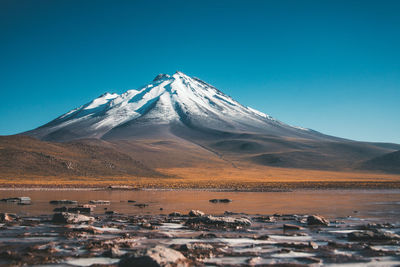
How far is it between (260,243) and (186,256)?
4757 mm

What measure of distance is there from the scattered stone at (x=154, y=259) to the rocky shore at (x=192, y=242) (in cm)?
3

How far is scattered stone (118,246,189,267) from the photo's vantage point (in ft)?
44.6

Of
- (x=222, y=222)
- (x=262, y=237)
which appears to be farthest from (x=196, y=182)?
(x=262, y=237)

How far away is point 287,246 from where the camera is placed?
734 inches

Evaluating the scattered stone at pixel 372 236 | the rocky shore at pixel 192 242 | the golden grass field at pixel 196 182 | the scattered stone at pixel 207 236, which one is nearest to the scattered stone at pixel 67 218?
the rocky shore at pixel 192 242

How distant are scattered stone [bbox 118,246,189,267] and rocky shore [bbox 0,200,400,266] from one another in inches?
1.3

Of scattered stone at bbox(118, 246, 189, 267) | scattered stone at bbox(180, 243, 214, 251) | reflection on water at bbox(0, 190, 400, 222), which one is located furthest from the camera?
reflection on water at bbox(0, 190, 400, 222)

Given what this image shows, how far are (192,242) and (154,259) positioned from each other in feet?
20.4

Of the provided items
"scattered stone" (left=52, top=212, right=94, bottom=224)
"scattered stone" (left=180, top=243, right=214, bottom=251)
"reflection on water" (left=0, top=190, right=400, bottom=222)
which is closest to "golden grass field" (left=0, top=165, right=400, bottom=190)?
"reflection on water" (left=0, top=190, right=400, bottom=222)

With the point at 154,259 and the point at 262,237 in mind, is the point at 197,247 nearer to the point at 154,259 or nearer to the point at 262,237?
the point at 154,259

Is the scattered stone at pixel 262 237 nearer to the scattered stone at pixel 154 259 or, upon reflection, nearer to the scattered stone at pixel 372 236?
the scattered stone at pixel 372 236

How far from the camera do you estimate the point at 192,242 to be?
19.7 meters

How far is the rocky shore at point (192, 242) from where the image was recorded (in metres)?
15.4

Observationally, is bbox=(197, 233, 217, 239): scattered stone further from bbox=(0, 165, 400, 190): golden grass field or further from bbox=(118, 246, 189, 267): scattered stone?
bbox=(0, 165, 400, 190): golden grass field
